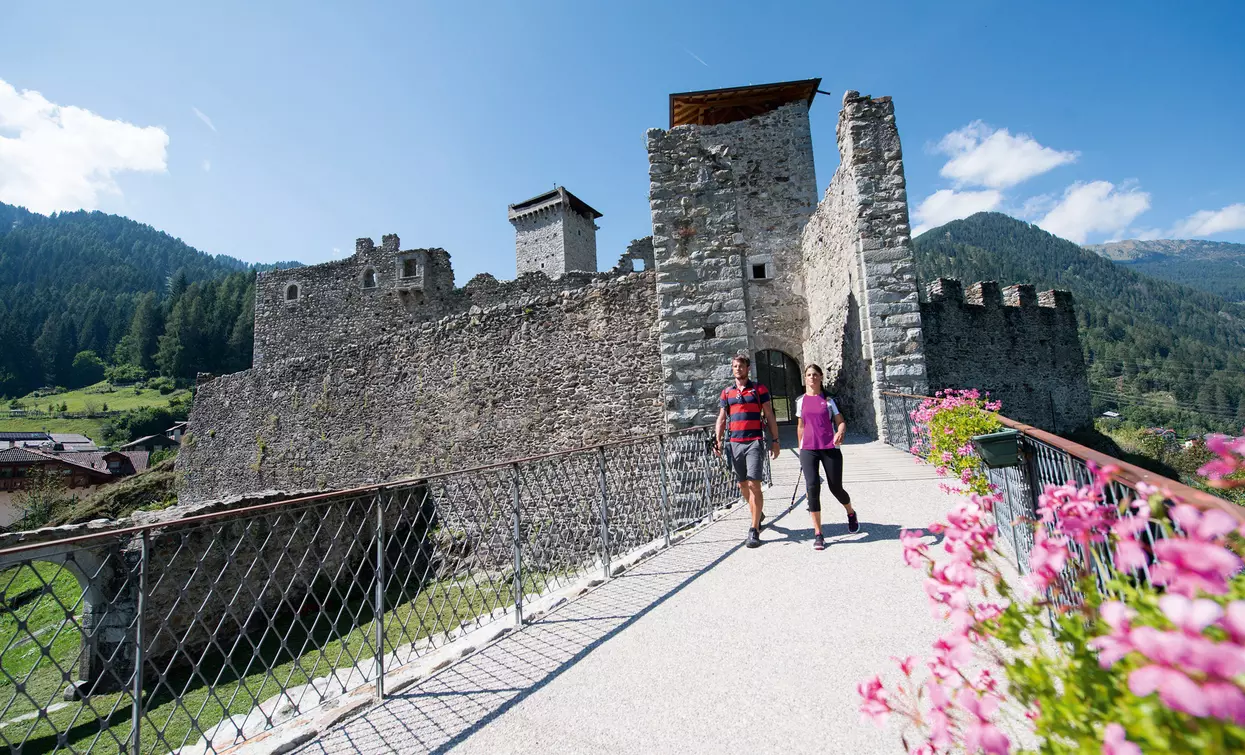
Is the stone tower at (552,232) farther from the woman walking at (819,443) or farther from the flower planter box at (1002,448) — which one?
the flower planter box at (1002,448)

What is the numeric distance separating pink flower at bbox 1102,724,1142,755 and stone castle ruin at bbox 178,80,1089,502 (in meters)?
7.07

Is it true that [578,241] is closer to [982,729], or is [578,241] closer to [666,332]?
[666,332]

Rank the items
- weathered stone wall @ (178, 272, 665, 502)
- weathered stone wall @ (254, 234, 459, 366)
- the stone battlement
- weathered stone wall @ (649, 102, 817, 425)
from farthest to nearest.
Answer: weathered stone wall @ (254, 234, 459, 366) < the stone battlement < weathered stone wall @ (178, 272, 665, 502) < weathered stone wall @ (649, 102, 817, 425)

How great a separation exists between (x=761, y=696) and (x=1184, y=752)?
2102mm

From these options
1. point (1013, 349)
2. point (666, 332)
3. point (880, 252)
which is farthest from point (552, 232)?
point (666, 332)

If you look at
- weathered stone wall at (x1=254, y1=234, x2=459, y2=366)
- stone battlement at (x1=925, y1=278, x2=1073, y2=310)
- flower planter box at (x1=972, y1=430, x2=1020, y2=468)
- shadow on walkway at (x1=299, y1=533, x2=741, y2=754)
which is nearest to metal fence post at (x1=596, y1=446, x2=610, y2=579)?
shadow on walkway at (x1=299, y1=533, x2=741, y2=754)

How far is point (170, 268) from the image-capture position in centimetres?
13312

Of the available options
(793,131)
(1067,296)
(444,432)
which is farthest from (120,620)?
(1067,296)

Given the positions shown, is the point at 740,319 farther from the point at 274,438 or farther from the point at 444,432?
the point at 274,438

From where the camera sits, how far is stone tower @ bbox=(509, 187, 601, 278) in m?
33.2

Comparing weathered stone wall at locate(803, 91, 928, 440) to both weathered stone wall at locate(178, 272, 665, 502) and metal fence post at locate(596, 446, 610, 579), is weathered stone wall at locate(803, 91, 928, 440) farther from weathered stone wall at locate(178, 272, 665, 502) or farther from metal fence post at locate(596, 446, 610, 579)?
metal fence post at locate(596, 446, 610, 579)

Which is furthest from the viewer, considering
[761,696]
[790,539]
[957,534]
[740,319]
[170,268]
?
[170,268]

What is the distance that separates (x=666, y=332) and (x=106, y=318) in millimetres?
100723

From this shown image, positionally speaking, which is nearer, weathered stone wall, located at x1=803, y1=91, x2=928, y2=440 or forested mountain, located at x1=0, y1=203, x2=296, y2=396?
weathered stone wall, located at x1=803, y1=91, x2=928, y2=440
